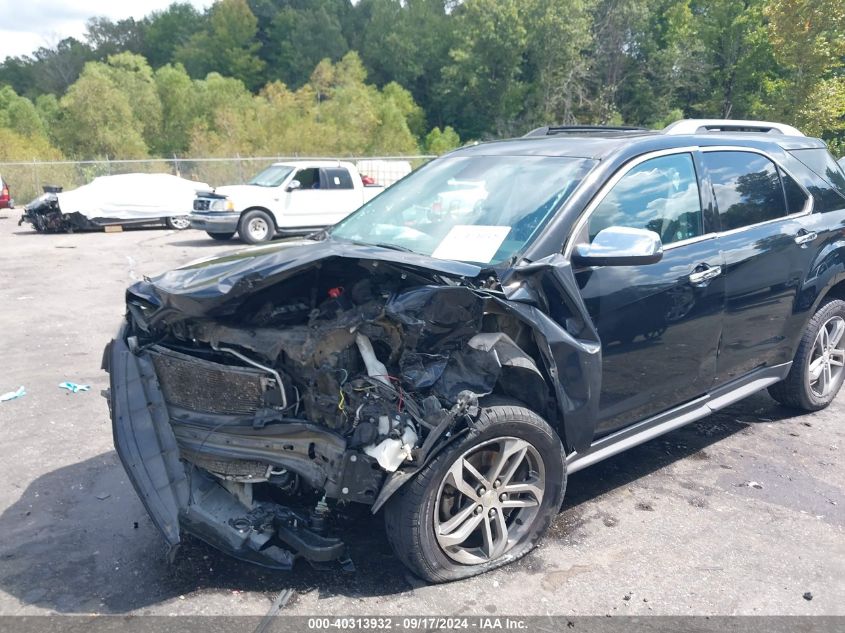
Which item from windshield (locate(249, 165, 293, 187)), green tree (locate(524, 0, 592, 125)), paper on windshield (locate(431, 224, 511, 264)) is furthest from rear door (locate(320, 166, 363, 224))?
green tree (locate(524, 0, 592, 125))

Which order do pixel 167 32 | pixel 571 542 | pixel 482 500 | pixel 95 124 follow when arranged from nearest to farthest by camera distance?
pixel 482 500 → pixel 571 542 → pixel 95 124 → pixel 167 32

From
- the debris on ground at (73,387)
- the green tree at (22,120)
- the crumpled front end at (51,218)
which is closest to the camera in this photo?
the debris on ground at (73,387)

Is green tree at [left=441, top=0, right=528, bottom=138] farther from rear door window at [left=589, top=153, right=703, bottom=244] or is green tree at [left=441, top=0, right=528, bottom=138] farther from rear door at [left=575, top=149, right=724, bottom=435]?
rear door at [left=575, top=149, right=724, bottom=435]

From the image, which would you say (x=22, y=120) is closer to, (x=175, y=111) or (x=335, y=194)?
(x=175, y=111)

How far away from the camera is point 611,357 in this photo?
12.0 ft

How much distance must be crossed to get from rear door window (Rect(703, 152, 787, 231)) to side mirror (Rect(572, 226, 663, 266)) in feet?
3.59

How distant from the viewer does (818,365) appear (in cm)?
534

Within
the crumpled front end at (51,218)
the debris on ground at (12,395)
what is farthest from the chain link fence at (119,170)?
the debris on ground at (12,395)

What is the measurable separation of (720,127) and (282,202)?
1256 cm

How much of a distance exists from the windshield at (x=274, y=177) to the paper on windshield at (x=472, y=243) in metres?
13.3

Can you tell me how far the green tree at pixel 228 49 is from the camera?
7700cm

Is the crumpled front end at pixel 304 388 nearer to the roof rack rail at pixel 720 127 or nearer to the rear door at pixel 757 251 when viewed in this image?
the rear door at pixel 757 251

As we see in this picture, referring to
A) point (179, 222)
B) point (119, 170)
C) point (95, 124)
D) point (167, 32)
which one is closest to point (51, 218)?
point (179, 222)

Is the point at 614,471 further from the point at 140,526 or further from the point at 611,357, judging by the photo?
the point at 140,526
